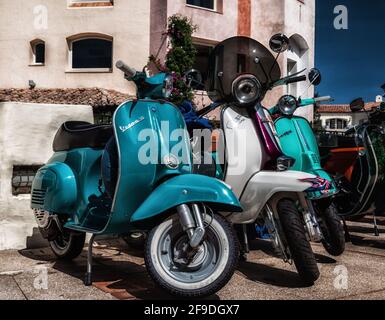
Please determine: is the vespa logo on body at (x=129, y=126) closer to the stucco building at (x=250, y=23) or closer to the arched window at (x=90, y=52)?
the stucco building at (x=250, y=23)

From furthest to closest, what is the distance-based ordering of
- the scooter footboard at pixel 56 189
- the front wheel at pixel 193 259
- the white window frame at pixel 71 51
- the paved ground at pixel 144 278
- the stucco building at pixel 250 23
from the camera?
1. the white window frame at pixel 71 51
2. the stucco building at pixel 250 23
3. the scooter footboard at pixel 56 189
4. the paved ground at pixel 144 278
5. the front wheel at pixel 193 259

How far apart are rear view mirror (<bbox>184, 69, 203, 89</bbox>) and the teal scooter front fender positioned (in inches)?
57.0

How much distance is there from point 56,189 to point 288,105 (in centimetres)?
235

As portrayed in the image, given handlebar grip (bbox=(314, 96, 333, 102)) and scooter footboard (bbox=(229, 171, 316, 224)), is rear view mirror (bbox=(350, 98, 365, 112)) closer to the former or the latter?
handlebar grip (bbox=(314, 96, 333, 102))

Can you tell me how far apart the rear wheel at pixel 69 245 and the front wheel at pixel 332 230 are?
83.9 inches

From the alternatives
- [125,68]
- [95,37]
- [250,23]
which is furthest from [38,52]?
[125,68]

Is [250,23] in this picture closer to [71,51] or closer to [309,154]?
[71,51]

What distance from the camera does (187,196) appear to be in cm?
318

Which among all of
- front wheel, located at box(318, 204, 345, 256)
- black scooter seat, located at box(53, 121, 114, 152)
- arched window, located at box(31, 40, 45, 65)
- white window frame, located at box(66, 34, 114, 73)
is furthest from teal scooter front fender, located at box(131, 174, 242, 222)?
arched window, located at box(31, 40, 45, 65)

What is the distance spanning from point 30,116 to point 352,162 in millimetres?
3433

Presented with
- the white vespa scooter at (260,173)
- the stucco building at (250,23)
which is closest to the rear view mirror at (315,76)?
the white vespa scooter at (260,173)

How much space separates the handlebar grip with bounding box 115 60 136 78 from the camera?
11.1 ft

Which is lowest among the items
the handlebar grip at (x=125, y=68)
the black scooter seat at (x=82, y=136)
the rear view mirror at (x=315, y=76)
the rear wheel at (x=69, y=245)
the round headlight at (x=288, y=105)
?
the rear wheel at (x=69, y=245)

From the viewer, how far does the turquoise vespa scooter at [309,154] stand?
15.4 feet
